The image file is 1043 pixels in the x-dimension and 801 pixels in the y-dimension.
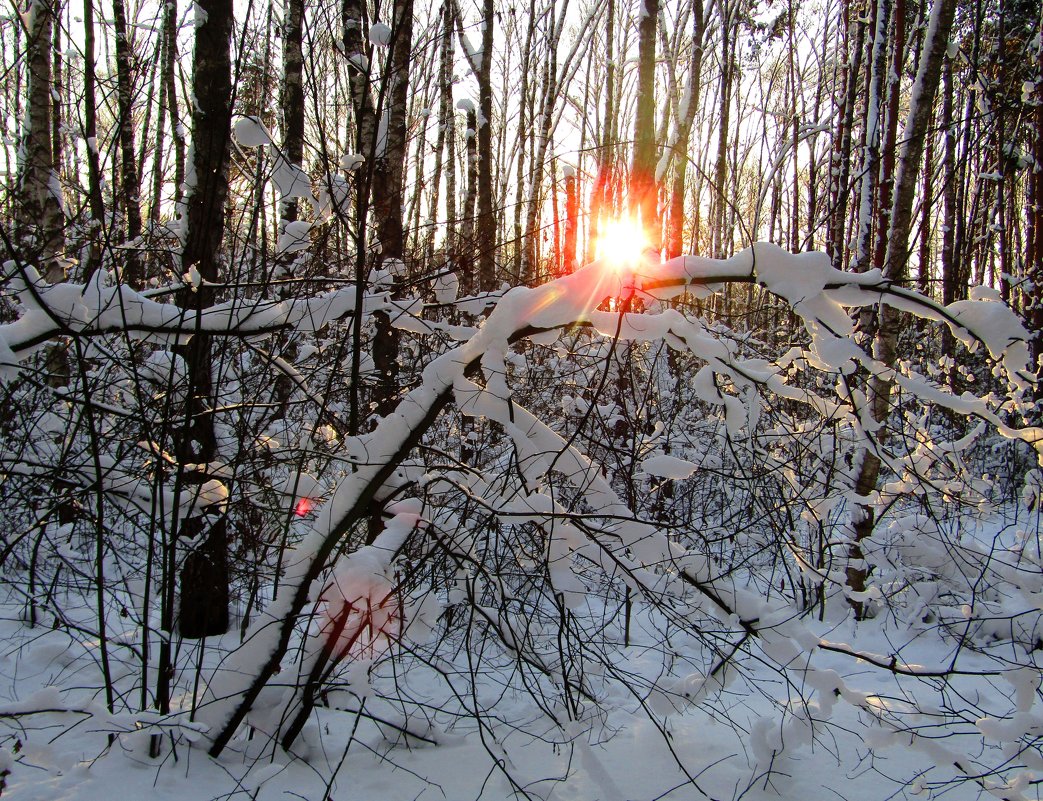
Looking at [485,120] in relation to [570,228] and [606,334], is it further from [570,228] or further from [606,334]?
[606,334]

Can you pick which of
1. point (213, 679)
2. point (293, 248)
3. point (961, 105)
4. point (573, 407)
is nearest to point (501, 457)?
point (573, 407)

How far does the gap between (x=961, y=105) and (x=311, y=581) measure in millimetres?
16896

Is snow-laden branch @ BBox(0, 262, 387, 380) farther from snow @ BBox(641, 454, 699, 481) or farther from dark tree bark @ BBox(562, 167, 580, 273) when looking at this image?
snow @ BBox(641, 454, 699, 481)

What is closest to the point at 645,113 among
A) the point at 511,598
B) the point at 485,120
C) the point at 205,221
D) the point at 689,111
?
the point at 485,120

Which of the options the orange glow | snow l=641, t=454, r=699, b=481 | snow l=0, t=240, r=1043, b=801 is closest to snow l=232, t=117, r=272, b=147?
snow l=0, t=240, r=1043, b=801

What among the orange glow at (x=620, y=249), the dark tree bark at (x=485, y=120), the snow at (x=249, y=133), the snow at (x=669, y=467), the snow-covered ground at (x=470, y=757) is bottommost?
the snow-covered ground at (x=470, y=757)

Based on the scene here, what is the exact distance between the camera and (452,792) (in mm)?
2598

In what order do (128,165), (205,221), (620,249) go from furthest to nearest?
(128,165) → (205,221) → (620,249)

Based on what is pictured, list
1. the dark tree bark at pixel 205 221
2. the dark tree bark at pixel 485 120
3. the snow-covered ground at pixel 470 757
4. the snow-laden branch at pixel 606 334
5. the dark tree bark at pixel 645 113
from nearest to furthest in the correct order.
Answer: the snow-laden branch at pixel 606 334
the snow-covered ground at pixel 470 757
the dark tree bark at pixel 205 221
the dark tree bark at pixel 645 113
the dark tree bark at pixel 485 120

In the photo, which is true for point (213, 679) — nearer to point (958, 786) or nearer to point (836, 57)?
point (958, 786)

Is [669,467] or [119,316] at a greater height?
[119,316]

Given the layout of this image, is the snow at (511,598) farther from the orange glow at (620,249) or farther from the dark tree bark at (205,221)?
the dark tree bark at (205,221)

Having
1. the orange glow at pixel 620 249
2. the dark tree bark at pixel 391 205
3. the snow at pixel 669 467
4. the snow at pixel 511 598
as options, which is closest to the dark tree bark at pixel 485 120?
the dark tree bark at pixel 391 205

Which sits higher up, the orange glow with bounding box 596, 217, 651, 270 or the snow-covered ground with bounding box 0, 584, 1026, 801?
the orange glow with bounding box 596, 217, 651, 270
